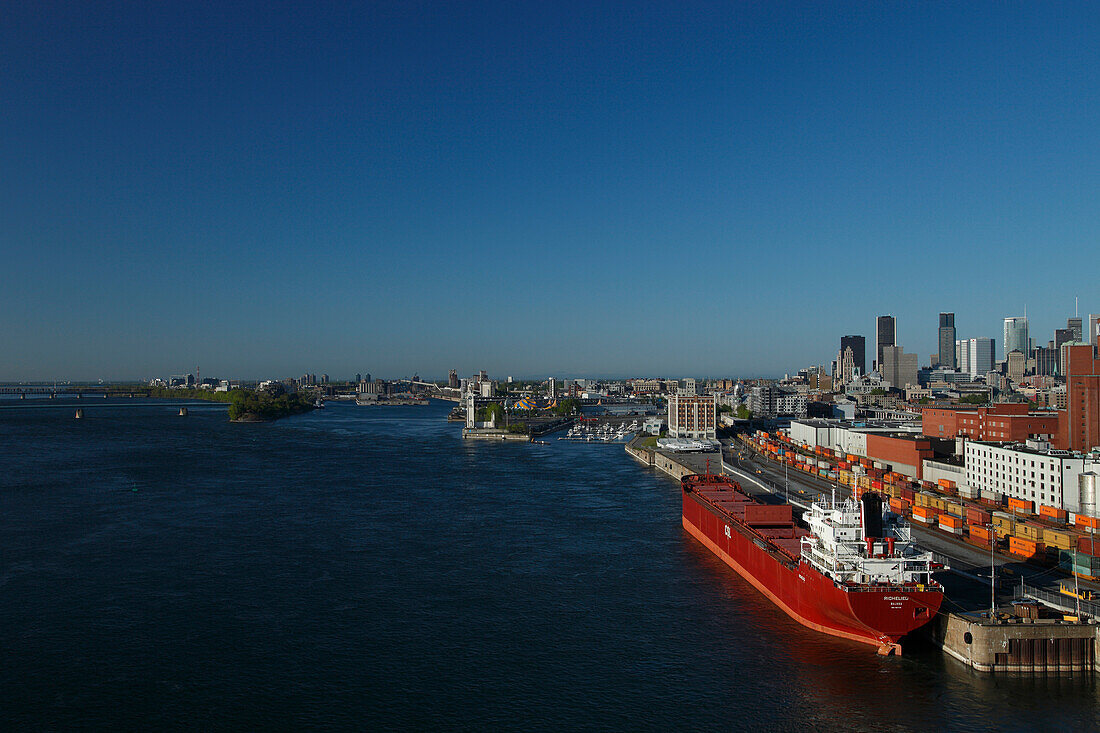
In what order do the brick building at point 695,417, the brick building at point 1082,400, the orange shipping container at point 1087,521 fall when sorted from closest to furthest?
the orange shipping container at point 1087,521 → the brick building at point 1082,400 → the brick building at point 695,417

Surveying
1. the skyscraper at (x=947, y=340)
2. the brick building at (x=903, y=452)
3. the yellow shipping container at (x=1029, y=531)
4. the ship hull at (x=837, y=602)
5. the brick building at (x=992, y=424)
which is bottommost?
the ship hull at (x=837, y=602)

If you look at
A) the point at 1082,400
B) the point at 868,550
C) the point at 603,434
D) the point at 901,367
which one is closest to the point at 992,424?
the point at 1082,400

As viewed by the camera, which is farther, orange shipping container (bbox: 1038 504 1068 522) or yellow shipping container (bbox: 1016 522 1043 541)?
orange shipping container (bbox: 1038 504 1068 522)

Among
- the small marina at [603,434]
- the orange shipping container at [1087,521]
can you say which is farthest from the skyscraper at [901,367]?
the orange shipping container at [1087,521]

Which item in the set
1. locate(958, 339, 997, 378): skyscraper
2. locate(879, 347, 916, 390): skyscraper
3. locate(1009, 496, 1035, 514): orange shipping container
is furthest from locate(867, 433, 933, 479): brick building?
locate(958, 339, 997, 378): skyscraper

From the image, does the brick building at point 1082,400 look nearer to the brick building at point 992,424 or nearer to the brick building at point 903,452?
the brick building at point 992,424

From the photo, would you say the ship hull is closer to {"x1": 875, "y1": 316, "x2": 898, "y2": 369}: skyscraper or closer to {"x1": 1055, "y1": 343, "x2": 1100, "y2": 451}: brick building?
{"x1": 1055, "y1": 343, "x2": 1100, "y2": 451}: brick building

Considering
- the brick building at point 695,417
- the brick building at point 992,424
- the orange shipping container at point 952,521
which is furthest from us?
the brick building at point 695,417
